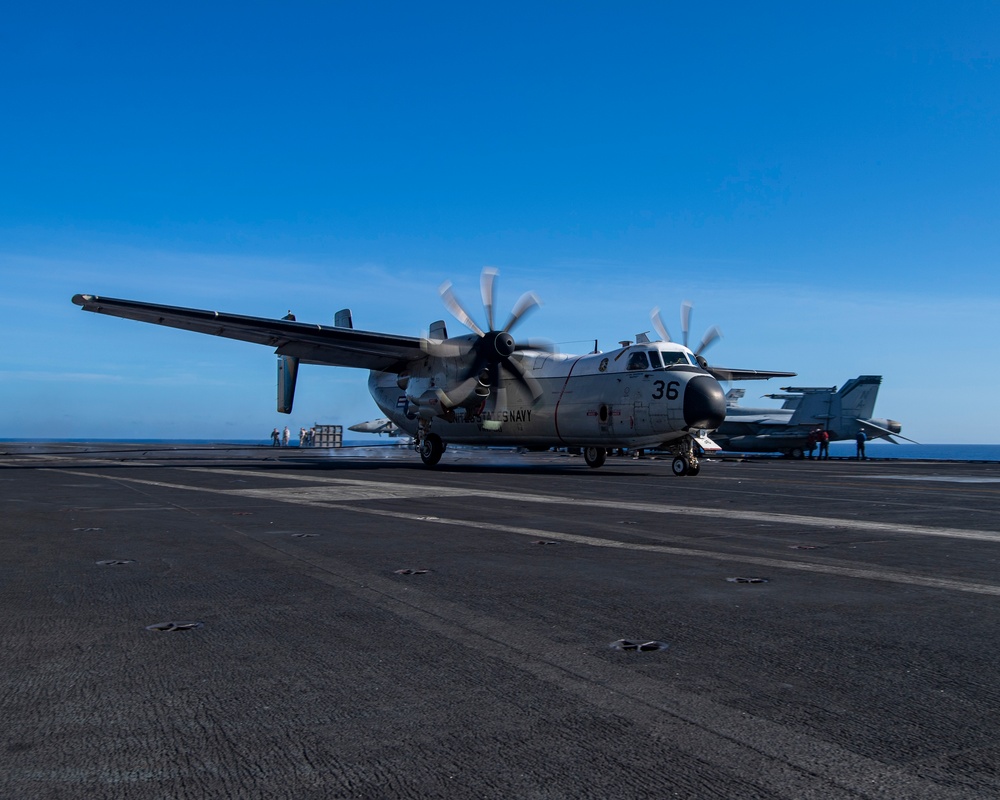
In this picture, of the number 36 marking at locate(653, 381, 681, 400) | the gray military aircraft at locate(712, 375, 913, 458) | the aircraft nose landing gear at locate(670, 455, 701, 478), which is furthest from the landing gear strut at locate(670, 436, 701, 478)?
the gray military aircraft at locate(712, 375, 913, 458)

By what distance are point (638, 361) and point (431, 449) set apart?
9130 millimetres

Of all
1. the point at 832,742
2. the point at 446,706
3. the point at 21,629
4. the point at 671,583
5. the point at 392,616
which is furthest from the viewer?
the point at 671,583

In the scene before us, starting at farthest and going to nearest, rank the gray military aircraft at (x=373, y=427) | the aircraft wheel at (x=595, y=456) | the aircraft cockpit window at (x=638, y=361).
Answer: the gray military aircraft at (x=373, y=427) → the aircraft wheel at (x=595, y=456) → the aircraft cockpit window at (x=638, y=361)

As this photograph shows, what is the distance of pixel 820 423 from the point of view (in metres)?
53.8

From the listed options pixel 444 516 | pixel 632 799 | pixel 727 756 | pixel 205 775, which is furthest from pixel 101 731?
pixel 444 516

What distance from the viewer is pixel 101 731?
3244 millimetres

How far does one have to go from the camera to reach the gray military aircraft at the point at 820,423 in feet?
176

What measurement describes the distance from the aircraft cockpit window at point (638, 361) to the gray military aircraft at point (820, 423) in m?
31.1

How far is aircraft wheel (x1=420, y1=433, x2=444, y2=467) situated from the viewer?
97.3 feet

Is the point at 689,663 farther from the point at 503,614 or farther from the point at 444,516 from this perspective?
the point at 444,516

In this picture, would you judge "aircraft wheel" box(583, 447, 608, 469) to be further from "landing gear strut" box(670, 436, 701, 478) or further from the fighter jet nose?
the fighter jet nose

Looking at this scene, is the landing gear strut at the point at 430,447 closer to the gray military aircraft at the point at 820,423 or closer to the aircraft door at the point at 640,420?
the aircraft door at the point at 640,420

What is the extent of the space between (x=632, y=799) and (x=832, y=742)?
101 centimetres

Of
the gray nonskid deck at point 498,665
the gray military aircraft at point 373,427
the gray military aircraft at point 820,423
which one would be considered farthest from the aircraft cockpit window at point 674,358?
the gray military aircraft at point 373,427
